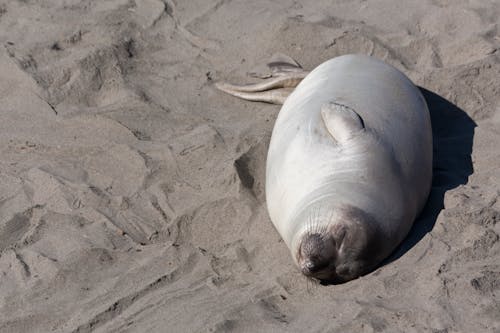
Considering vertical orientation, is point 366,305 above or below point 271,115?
above

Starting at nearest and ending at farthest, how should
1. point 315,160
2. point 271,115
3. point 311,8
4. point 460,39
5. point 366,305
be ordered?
point 366,305 → point 315,160 → point 271,115 → point 460,39 → point 311,8

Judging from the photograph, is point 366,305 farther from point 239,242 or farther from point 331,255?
point 239,242

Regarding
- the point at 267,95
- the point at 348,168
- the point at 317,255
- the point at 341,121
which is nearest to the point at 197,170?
the point at 267,95

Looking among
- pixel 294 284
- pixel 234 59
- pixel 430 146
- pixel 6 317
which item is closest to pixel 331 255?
pixel 294 284

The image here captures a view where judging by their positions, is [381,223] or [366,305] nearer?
[366,305]

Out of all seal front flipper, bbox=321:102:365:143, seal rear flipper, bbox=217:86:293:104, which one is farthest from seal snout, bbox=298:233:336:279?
seal rear flipper, bbox=217:86:293:104

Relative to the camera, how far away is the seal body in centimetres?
425

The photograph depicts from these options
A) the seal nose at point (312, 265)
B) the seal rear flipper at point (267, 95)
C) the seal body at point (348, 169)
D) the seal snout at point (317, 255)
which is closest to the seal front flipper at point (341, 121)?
the seal body at point (348, 169)

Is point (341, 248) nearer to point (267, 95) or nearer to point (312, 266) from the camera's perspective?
point (312, 266)

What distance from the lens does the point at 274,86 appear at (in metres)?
5.92

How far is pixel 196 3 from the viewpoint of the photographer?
7055 millimetres

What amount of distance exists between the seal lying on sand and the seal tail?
1.46 ft

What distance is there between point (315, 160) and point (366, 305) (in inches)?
36.6

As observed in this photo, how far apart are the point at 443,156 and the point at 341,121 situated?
93 cm
